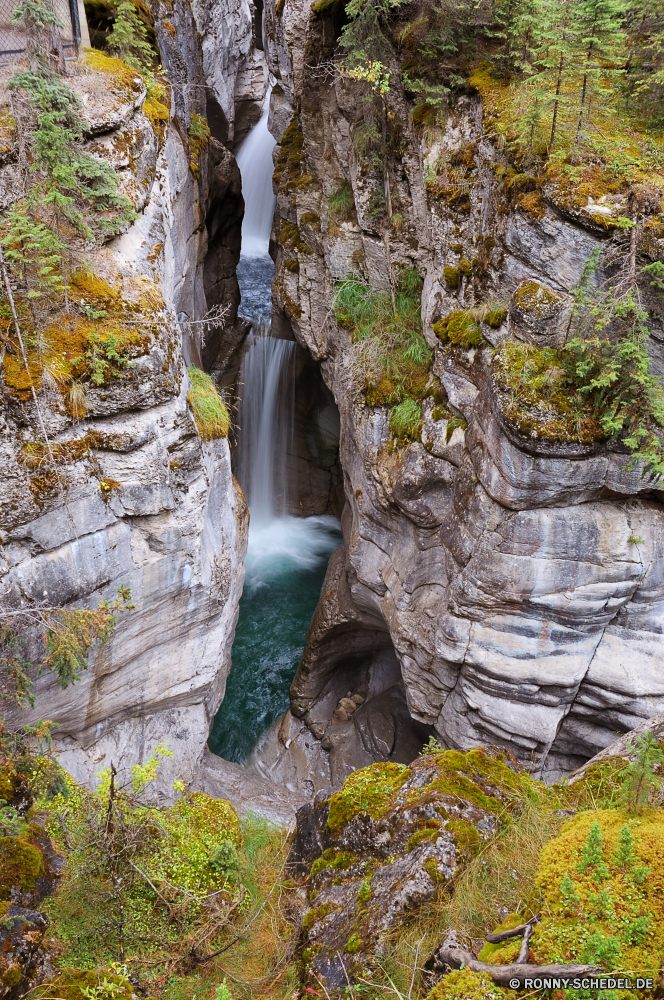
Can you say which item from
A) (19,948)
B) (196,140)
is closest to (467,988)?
(19,948)

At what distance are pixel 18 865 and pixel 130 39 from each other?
32.8 ft

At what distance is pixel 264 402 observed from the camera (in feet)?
54.9

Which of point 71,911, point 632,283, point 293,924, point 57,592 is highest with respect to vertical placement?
point 632,283

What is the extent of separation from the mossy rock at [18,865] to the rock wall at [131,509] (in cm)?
229

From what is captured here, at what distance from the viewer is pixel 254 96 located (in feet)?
71.3

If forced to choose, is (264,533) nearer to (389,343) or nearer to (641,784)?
(389,343)

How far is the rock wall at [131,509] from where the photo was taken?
622 cm

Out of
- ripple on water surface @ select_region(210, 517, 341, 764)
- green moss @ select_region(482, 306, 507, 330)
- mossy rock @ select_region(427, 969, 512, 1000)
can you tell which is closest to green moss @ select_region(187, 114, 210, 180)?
green moss @ select_region(482, 306, 507, 330)

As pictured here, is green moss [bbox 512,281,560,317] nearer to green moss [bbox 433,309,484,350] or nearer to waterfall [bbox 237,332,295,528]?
green moss [bbox 433,309,484,350]

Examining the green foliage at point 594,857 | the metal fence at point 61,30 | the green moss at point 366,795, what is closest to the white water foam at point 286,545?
the green moss at point 366,795

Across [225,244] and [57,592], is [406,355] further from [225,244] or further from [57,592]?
[225,244]

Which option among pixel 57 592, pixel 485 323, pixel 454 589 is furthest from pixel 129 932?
pixel 485 323

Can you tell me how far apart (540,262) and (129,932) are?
7809 mm

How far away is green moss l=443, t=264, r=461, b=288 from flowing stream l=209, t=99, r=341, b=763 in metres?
8.68
